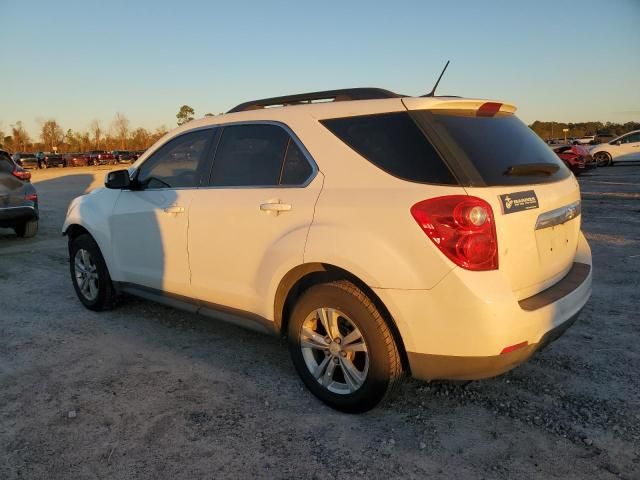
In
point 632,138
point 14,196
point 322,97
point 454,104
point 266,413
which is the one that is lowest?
point 266,413

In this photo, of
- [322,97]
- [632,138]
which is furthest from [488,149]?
[632,138]

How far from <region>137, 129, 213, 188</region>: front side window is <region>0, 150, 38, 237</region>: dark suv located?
5.26 meters

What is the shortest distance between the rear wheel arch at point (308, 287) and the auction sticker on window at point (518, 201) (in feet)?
2.63

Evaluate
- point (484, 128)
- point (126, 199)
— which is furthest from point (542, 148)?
point (126, 199)

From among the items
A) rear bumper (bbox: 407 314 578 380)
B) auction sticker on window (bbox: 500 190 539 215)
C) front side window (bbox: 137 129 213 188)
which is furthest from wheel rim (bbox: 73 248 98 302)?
auction sticker on window (bbox: 500 190 539 215)

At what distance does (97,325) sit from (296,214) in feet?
8.63

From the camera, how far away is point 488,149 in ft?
9.31

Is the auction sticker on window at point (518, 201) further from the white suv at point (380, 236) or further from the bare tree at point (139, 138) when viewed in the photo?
the bare tree at point (139, 138)

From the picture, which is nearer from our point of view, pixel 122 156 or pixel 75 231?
pixel 75 231

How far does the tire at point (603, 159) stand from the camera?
24.1 meters

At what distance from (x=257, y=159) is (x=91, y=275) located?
2453 millimetres

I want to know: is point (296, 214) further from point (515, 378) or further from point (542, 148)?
point (515, 378)

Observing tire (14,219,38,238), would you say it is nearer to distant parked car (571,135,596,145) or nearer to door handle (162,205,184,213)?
door handle (162,205,184,213)

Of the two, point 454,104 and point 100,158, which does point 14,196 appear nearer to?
point 454,104
